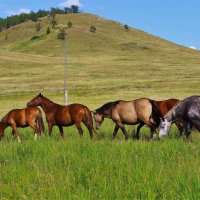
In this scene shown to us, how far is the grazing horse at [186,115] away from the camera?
1188cm

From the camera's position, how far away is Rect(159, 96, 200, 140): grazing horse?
1188cm

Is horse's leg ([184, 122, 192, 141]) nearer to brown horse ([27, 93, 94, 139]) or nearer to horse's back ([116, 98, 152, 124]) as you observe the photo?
horse's back ([116, 98, 152, 124])

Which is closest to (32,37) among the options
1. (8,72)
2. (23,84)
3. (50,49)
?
(50,49)

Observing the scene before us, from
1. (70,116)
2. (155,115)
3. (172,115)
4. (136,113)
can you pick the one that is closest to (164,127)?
(172,115)

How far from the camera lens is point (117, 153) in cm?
838

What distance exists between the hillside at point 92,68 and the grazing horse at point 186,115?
75.0 feet

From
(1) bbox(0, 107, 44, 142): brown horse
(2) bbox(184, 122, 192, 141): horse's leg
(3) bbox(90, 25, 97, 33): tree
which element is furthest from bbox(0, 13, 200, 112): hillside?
(2) bbox(184, 122, 192, 141): horse's leg

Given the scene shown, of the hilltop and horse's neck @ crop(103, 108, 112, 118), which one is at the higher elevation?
the hilltop

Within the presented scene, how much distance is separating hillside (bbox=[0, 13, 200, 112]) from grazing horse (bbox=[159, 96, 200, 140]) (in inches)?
900

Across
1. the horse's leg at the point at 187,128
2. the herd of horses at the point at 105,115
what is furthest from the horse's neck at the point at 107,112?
the horse's leg at the point at 187,128

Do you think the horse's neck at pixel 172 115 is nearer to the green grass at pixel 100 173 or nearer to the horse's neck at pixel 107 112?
the horse's neck at pixel 107 112

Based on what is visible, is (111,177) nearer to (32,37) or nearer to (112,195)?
(112,195)

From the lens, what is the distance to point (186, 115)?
1216 centimetres

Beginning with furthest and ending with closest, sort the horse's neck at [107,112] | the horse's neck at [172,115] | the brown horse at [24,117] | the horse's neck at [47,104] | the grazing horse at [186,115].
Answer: the horse's neck at [47,104] < the horse's neck at [107,112] < the brown horse at [24,117] < the horse's neck at [172,115] < the grazing horse at [186,115]
